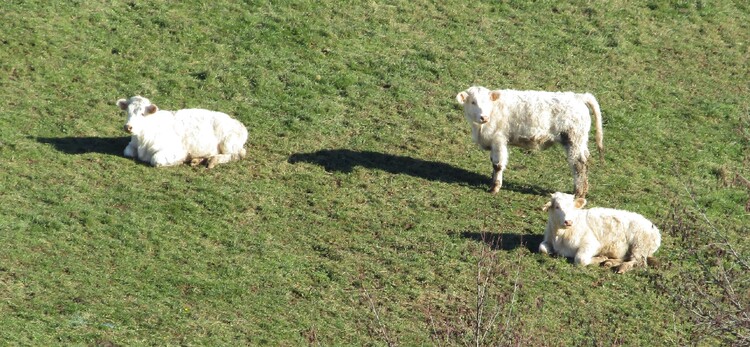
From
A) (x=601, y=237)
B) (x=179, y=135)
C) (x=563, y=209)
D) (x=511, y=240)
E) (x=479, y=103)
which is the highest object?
(x=479, y=103)

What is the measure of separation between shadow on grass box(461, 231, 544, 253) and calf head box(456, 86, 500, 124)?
2.62m

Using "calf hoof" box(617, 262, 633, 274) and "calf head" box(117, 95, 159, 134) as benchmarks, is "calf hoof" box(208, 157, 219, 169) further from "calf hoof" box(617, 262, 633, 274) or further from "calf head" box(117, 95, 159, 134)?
"calf hoof" box(617, 262, 633, 274)

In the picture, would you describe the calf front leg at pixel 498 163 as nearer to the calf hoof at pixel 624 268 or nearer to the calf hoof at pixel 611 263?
the calf hoof at pixel 611 263

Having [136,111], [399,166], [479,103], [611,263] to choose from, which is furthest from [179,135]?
[611,263]

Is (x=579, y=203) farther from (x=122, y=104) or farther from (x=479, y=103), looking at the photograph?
(x=122, y=104)

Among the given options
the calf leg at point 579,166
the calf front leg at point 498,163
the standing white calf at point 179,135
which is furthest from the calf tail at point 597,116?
the standing white calf at point 179,135

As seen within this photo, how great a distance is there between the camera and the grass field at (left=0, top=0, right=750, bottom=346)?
61.3 feet

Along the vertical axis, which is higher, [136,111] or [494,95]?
[494,95]

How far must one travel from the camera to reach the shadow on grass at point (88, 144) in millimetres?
23859

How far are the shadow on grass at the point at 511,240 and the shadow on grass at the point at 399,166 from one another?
2.30 meters

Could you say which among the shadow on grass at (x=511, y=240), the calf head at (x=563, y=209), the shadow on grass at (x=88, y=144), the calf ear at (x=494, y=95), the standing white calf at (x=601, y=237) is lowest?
the shadow on grass at (x=511, y=240)

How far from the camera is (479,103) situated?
23.8 m

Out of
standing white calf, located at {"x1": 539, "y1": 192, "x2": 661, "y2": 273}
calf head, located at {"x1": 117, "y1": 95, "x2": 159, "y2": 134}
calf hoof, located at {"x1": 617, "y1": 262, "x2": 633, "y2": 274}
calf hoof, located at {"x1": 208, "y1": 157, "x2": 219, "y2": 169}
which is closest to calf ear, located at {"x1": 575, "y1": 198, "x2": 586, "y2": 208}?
standing white calf, located at {"x1": 539, "y1": 192, "x2": 661, "y2": 273}

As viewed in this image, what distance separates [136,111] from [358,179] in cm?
431
